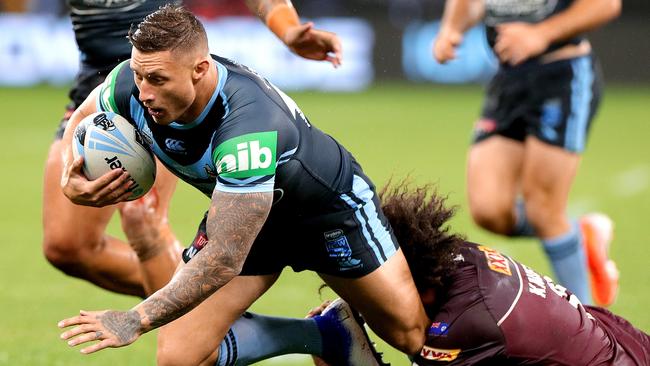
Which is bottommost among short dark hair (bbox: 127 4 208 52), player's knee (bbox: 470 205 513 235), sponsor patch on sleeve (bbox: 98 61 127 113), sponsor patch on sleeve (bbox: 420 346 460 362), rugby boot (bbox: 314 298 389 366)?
player's knee (bbox: 470 205 513 235)

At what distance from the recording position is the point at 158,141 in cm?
429

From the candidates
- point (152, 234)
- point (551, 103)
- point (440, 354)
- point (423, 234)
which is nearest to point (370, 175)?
point (551, 103)

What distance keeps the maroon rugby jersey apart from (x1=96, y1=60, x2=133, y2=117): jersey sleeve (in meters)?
1.46

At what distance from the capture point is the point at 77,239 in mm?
5473

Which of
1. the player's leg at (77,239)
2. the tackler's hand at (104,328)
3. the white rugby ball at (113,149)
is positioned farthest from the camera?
the player's leg at (77,239)

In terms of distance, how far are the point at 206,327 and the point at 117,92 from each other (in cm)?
95

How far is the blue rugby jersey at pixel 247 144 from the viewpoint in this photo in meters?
3.95

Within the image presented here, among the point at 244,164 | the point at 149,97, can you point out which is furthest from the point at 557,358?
the point at 149,97

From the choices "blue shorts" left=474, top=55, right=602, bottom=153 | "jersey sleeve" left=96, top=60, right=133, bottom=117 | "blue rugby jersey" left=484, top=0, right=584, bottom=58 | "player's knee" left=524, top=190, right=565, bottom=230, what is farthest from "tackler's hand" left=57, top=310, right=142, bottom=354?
"blue rugby jersey" left=484, top=0, right=584, bottom=58

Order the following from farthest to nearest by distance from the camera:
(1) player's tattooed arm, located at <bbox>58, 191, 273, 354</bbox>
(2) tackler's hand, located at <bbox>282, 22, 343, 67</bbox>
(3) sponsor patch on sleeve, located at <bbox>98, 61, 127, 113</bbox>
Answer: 1. (2) tackler's hand, located at <bbox>282, 22, 343, 67</bbox>
2. (3) sponsor patch on sleeve, located at <bbox>98, 61, 127, 113</bbox>
3. (1) player's tattooed arm, located at <bbox>58, 191, 273, 354</bbox>

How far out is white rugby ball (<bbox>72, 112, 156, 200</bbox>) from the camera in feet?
14.1

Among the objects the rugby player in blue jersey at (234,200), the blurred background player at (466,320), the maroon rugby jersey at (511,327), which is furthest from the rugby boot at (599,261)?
the rugby player in blue jersey at (234,200)

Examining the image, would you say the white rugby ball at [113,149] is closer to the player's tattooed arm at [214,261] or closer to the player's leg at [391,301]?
the player's tattooed arm at [214,261]

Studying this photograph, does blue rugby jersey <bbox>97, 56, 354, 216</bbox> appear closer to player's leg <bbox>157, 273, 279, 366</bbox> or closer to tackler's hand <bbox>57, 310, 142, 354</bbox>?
player's leg <bbox>157, 273, 279, 366</bbox>
